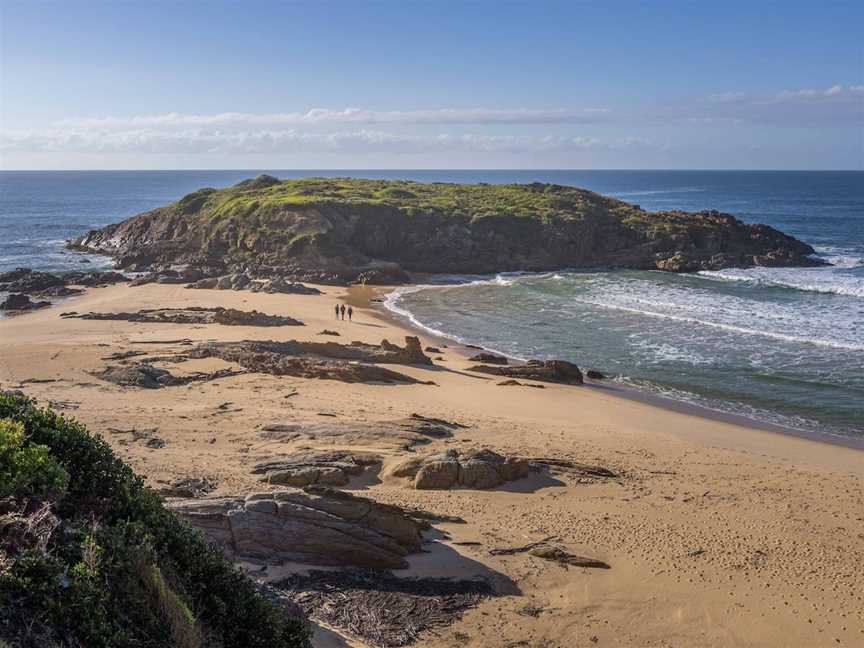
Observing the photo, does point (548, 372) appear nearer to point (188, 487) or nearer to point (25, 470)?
point (188, 487)

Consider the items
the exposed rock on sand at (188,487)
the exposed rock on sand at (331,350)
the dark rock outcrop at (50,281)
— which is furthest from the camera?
the dark rock outcrop at (50,281)

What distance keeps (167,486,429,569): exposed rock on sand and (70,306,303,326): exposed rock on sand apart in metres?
23.7

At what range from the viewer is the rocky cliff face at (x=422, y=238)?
56.6 metres

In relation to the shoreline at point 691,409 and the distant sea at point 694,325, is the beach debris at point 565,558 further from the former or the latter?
the distant sea at point 694,325

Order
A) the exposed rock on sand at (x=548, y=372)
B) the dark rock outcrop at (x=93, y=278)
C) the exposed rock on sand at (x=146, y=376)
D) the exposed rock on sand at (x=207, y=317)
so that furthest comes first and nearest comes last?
the dark rock outcrop at (x=93, y=278), the exposed rock on sand at (x=207, y=317), the exposed rock on sand at (x=548, y=372), the exposed rock on sand at (x=146, y=376)

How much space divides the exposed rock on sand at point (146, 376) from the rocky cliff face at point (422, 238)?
27.5m

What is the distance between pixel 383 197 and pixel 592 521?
56.4 metres

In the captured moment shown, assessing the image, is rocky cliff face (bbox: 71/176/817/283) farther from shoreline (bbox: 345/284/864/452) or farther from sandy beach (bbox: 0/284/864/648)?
sandy beach (bbox: 0/284/864/648)

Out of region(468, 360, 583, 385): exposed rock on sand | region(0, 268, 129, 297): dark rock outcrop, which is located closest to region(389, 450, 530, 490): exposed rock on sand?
region(468, 360, 583, 385): exposed rock on sand

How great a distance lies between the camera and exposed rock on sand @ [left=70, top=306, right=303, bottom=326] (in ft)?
115

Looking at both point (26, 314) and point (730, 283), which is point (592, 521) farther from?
point (730, 283)

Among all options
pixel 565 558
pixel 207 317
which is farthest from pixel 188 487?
pixel 207 317

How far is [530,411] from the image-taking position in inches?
909

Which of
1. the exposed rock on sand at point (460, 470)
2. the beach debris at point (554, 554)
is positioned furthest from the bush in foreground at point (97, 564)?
the exposed rock on sand at point (460, 470)
